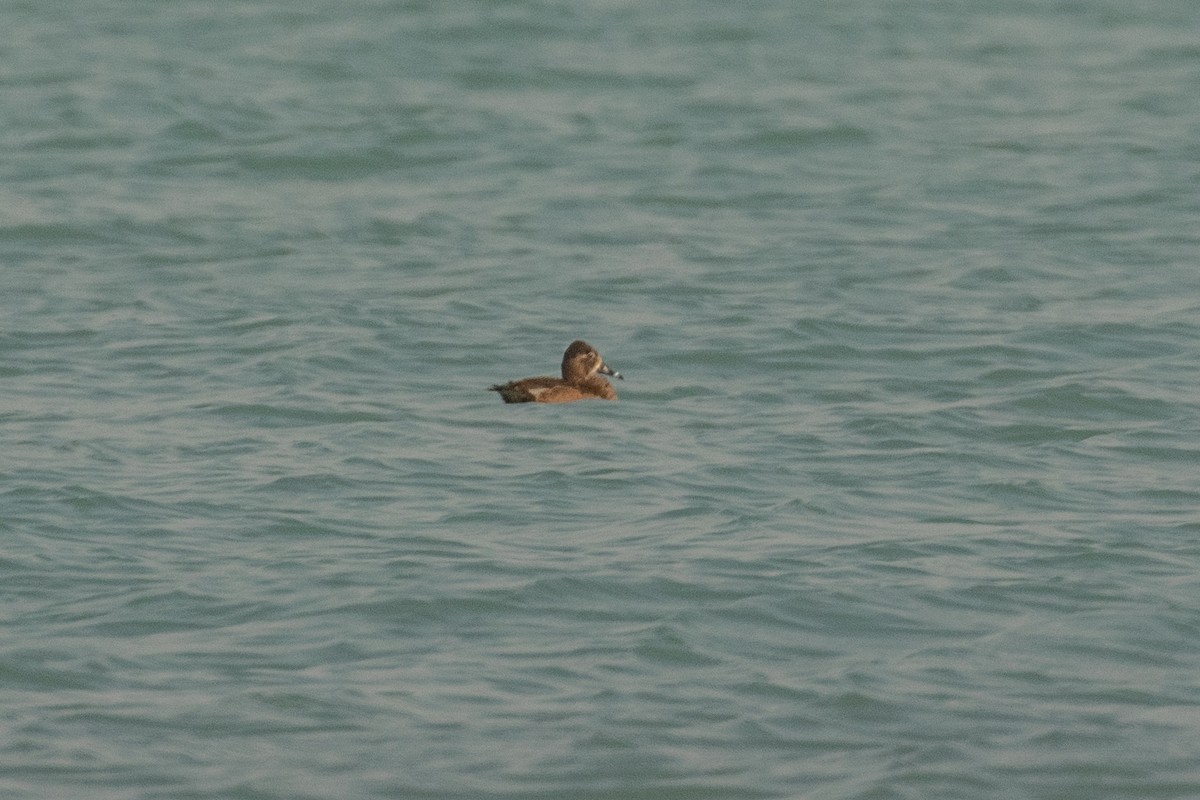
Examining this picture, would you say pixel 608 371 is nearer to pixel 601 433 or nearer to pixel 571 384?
pixel 571 384

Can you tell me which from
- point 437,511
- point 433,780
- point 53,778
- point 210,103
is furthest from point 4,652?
point 210,103

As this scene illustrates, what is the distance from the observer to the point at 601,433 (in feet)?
42.4

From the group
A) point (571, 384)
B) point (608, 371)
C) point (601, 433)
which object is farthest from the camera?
point (608, 371)

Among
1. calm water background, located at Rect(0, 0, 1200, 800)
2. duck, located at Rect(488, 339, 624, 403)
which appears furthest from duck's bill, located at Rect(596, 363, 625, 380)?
calm water background, located at Rect(0, 0, 1200, 800)

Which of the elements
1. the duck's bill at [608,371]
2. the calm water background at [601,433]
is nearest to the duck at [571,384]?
the duck's bill at [608,371]

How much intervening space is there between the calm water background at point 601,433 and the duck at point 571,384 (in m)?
0.12

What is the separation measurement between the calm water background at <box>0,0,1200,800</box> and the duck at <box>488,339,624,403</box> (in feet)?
0.40

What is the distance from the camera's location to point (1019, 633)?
30.1 ft

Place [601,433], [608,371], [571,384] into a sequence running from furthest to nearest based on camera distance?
[608,371] → [571,384] → [601,433]

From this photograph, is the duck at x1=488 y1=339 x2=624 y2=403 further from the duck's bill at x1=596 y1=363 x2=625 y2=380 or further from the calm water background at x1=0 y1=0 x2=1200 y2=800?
the calm water background at x1=0 y1=0 x2=1200 y2=800

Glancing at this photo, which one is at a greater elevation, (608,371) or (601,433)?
(608,371)

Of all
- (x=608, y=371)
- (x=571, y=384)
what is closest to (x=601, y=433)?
(x=571, y=384)

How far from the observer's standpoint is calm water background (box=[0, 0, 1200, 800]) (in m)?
8.16

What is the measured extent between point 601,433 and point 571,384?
73cm
